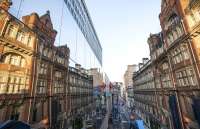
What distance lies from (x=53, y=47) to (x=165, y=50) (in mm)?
21673

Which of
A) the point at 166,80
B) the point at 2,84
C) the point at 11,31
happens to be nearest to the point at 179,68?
the point at 166,80

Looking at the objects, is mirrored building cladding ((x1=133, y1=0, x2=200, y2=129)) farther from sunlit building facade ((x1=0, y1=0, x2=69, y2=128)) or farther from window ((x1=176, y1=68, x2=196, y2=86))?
sunlit building facade ((x1=0, y1=0, x2=69, y2=128))

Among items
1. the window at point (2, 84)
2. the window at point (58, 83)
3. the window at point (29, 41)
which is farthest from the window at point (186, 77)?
the window at point (2, 84)

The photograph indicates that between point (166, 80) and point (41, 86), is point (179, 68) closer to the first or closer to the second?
point (166, 80)

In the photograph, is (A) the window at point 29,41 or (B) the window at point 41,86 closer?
(A) the window at point 29,41

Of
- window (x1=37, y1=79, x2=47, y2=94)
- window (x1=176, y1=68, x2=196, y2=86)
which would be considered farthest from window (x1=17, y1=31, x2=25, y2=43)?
window (x1=176, y1=68, x2=196, y2=86)

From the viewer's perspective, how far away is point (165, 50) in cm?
2659

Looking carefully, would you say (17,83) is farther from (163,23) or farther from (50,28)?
(163,23)

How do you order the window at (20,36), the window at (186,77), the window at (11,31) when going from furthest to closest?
the window at (186,77) → the window at (20,36) → the window at (11,31)

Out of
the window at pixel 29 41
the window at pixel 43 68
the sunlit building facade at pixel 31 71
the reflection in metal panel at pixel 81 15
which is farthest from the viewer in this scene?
the reflection in metal panel at pixel 81 15

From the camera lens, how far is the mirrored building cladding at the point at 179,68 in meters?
17.8

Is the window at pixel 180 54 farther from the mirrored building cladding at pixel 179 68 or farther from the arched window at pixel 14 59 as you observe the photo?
the arched window at pixel 14 59

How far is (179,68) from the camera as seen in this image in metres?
22.1

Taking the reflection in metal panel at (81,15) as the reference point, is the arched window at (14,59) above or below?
below
